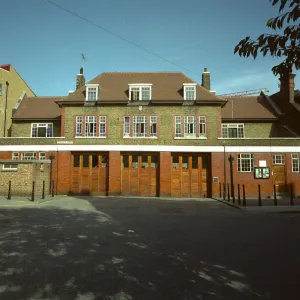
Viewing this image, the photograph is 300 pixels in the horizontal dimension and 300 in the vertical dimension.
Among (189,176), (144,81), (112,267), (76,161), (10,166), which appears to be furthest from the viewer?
(144,81)

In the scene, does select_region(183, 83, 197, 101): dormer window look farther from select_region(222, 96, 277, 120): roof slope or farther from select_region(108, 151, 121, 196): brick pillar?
select_region(108, 151, 121, 196): brick pillar

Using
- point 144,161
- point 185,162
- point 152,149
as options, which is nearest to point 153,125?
point 152,149

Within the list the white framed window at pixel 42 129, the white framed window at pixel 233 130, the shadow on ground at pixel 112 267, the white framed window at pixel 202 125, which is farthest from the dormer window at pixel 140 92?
the shadow on ground at pixel 112 267

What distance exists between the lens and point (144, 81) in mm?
27844

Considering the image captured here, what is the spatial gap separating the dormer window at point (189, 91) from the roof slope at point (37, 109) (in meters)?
12.8

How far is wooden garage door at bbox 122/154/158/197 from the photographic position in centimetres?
2433

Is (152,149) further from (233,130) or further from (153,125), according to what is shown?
(233,130)

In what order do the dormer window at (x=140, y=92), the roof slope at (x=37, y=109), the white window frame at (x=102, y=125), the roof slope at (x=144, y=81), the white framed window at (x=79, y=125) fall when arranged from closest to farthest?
the white window frame at (x=102, y=125) < the white framed window at (x=79, y=125) < the dormer window at (x=140, y=92) < the roof slope at (x=144, y=81) < the roof slope at (x=37, y=109)

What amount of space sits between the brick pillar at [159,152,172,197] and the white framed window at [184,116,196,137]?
248 cm

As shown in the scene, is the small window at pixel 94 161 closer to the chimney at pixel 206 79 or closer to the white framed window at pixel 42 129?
the white framed window at pixel 42 129

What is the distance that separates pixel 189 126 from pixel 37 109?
16.6 m

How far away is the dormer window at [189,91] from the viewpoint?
2500 centimetres

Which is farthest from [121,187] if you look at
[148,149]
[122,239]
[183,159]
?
[122,239]

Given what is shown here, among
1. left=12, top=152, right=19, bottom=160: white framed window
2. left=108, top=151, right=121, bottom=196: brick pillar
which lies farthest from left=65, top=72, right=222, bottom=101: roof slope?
left=12, top=152, right=19, bottom=160: white framed window
